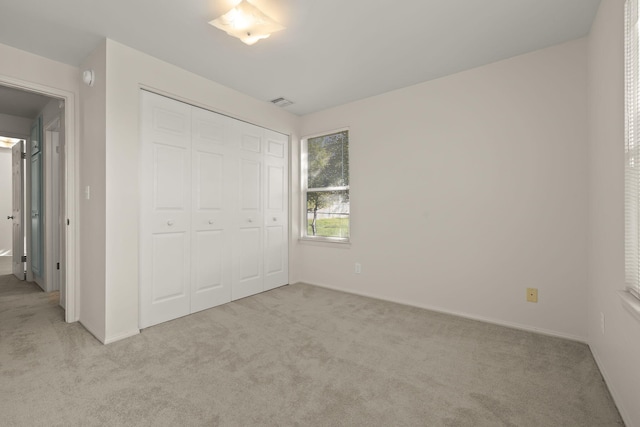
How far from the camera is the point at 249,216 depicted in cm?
368

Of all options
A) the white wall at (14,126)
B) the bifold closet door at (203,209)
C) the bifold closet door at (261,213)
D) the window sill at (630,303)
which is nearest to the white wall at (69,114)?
the bifold closet door at (203,209)

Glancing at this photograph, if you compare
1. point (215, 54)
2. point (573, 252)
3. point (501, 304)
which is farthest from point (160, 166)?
point (573, 252)

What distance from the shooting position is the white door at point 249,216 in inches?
140

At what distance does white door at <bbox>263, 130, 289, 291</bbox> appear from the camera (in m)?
3.93

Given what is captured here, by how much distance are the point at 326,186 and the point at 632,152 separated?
311cm

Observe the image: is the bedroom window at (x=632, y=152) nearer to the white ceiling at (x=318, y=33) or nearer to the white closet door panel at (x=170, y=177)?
the white ceiling at (x=318, y=33)

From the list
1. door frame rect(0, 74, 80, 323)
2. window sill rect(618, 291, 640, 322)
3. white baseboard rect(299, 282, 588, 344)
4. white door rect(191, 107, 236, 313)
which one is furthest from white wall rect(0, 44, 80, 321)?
window sill rect(618, 291, 640, 322)

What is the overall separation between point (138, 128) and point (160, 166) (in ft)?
1.23

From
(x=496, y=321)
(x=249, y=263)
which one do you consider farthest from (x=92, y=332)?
(x=496, y=321)

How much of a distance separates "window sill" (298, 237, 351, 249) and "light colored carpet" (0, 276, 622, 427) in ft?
3.95

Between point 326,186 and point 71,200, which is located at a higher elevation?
point 326,186

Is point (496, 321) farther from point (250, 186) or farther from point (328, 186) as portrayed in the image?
point (250, 186)

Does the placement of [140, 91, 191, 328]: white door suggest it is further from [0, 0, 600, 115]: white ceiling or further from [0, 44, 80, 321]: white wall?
[0, 44, 80, 321]: white wall

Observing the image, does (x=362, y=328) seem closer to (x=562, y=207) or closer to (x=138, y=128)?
(x=562, y=207)
